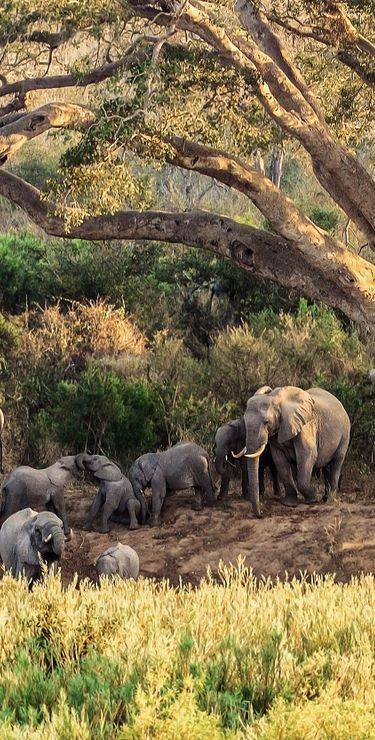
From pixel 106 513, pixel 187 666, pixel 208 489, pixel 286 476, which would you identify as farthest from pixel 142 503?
pixel 187 666

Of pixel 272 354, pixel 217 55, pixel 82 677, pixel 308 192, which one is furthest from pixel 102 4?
pixel 308 192

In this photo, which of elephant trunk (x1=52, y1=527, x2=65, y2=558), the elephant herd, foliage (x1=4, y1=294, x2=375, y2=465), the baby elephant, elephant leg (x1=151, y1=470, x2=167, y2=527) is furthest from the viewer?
foliage (x1=4, y1=294, x2=375, y2=465)

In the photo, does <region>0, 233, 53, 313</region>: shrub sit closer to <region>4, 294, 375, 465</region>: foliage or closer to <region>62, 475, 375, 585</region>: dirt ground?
<region>4, 294, 375, 465</region>: foliage

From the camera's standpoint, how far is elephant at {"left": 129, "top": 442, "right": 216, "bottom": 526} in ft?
38.6

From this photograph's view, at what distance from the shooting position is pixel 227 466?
1223 centimetres

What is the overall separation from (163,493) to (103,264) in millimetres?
10188

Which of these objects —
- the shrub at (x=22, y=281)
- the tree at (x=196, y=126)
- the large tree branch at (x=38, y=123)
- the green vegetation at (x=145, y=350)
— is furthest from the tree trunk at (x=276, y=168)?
the large tree branch at (x=38, y=123)

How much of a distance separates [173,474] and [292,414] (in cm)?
127

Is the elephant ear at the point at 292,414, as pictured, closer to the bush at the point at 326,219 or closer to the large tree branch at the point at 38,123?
the large tree branch at the point at 38,123

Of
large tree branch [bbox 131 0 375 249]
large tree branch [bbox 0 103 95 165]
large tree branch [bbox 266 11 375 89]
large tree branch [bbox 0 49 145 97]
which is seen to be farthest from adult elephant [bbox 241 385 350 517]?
large tree branch [bbox 266 11 375 89]

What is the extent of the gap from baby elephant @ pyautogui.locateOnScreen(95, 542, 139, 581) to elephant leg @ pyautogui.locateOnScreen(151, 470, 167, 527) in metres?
1.67

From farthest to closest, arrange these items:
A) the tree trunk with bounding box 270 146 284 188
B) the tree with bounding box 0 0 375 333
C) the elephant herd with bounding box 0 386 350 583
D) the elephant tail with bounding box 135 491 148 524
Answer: the tree trunk with bounding box 270 146 284 188 < the tree with bounding box 0 0 375 333 < the elephant tail with bounding box 135 491 148 524 < the elephant herd with bounding box 0 386 350 583

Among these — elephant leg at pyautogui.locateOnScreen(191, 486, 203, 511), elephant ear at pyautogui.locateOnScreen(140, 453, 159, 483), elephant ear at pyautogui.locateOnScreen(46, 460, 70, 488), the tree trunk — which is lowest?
A: elephant leg at pyautogui.locateOnScreen(191, 486, 203, 511)

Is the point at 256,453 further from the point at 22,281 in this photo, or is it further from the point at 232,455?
the point at 22,281
